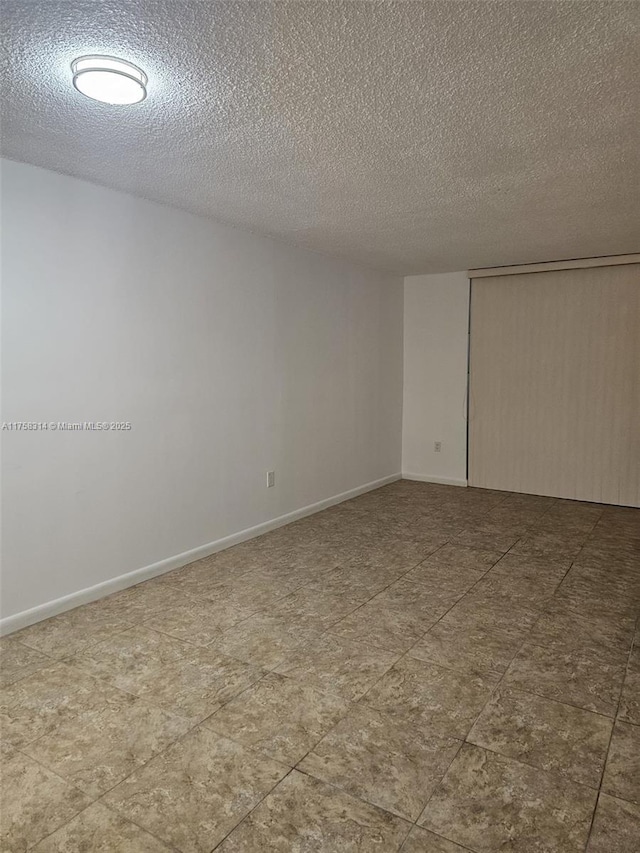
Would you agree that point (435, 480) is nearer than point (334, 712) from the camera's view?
No

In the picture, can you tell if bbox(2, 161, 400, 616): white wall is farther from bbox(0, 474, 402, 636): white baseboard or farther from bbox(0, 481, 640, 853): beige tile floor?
bbox(0, 481, 640, 853): beige tile floor

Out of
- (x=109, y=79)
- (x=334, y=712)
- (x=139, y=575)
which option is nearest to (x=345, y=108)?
(x=109, y=79)

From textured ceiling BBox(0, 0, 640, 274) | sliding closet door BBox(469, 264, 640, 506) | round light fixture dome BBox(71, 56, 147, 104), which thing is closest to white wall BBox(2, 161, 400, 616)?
textured ceiling BBox(0, 0, 640, 274)

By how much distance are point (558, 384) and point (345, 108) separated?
4105 mm

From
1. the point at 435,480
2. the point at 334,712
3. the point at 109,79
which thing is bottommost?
the point at 334,712

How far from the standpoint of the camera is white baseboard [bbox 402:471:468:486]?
20.2 feet

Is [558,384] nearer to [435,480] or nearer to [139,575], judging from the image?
[435,480]

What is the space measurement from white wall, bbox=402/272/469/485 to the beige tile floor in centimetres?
248

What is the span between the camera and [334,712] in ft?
7.20

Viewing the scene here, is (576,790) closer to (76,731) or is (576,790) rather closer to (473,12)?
(76,731)

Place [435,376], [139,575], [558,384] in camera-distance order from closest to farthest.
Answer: [139,575], [558,384], [435,376]

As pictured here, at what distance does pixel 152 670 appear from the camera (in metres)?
2.49

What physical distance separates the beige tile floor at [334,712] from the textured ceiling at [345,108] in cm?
228

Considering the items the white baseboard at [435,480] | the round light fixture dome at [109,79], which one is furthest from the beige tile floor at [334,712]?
the white baseboard at [435,480]
